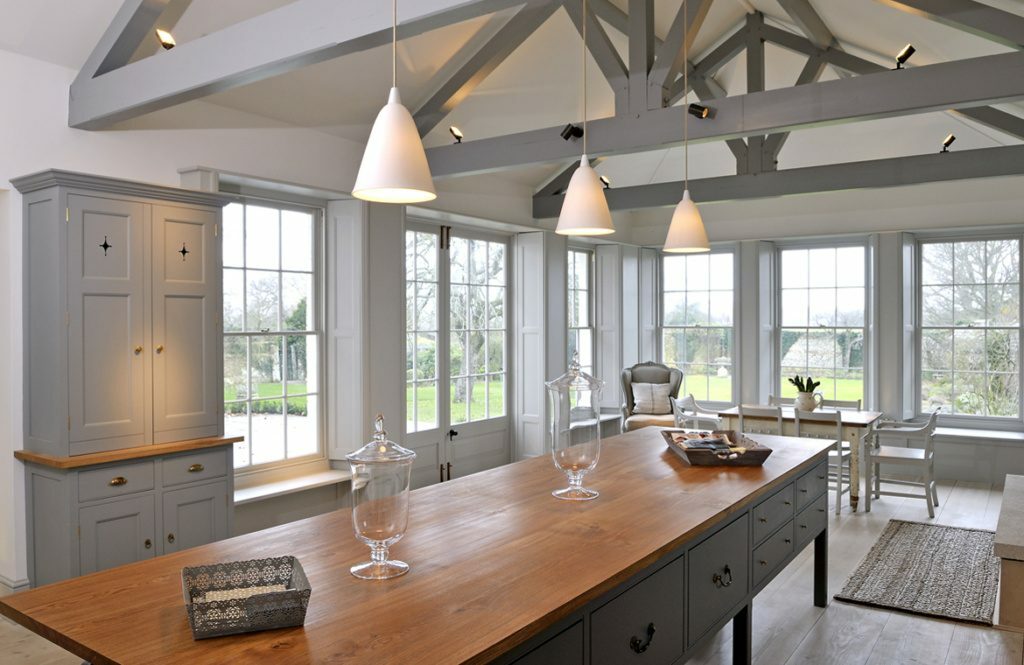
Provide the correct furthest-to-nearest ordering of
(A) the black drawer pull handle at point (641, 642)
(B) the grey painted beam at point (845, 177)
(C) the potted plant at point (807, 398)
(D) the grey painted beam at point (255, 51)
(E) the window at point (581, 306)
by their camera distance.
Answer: (E) the window at point (581, 306), (C) the potted plant at point (807, 398), (B) the grey painted beam at point (845, 177), (D) the grey painted beam at point (255, 51), (A) the black drawer pull handle at point (641, 642)

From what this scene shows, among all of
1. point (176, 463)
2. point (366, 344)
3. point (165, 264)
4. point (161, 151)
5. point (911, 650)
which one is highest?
point (161, 151)

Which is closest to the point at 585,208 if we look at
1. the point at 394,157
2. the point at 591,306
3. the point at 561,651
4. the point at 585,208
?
the point at 585,208

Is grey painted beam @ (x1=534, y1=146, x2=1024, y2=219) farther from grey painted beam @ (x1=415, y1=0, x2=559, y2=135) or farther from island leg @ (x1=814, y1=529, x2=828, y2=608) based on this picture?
island leg @ (x1=814, y1=529, x2=828, y2=608)

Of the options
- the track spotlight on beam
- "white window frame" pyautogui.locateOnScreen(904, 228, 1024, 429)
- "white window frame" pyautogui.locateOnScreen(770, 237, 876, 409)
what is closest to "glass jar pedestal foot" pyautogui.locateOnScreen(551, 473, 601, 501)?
the track spotlight on beam

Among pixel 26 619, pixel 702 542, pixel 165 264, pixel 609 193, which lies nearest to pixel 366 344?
pixel 165 264

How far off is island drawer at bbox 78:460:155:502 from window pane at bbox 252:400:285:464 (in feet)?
4.08

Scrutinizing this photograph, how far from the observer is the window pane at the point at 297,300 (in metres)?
5.33

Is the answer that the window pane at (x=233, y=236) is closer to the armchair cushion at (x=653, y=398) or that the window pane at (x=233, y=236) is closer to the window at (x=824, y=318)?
the armchair cushion at (x=653, y=398)

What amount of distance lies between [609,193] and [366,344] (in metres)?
3.02

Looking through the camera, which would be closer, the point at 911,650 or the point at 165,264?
the point at 911,650

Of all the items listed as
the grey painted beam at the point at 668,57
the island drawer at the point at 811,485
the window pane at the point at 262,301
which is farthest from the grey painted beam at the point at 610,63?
the window pane at the point at 262,301

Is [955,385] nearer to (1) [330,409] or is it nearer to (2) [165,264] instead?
(1) [330,409]

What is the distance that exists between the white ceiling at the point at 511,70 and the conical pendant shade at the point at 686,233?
82.6 inches

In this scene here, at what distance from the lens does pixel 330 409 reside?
5621 mm
